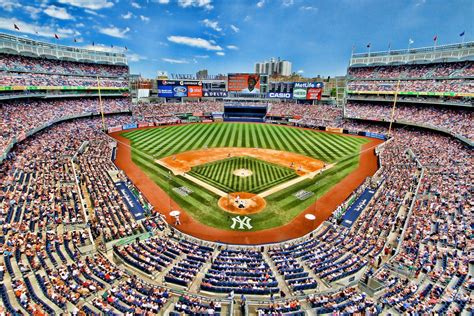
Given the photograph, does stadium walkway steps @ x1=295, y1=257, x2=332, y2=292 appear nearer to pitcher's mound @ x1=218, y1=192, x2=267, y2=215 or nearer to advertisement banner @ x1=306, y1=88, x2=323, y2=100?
pitcher's mound @ x1=218, y1=192, x2=267, y2=215

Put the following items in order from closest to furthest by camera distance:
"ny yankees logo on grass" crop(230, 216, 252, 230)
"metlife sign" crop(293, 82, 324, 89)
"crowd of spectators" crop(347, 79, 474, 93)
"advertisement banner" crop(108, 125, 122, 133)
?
"ny yankees logo on grass" crop(230, 216, 252, 230) < "crowd of spectators" crop(347, 79, 474, 93) < "advertisement banner" crop(108, 125, 122, 133) < "metlife sign" crop(293, 82, 324, 89)

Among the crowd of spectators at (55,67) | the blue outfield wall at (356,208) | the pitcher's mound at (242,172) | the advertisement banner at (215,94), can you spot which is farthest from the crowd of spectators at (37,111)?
the blue outfield wall at (356,208)

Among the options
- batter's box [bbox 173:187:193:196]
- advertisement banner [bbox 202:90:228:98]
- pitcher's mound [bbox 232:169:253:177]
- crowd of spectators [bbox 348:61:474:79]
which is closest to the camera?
batter's box [bbox 173:187:193:196]

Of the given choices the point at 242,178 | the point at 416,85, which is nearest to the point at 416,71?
the point at 416,85

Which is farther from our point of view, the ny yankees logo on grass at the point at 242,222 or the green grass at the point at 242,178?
the green grass at the point at 242,178

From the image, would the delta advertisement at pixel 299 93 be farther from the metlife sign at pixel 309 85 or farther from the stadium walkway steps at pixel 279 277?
the stadium walkway steps at pixel 279 277

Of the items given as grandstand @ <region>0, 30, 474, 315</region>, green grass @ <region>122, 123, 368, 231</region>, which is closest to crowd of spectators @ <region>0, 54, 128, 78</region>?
grandstand @ <region>0, 30, 474, 315</region>

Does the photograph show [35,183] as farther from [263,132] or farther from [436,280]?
[263,132]
